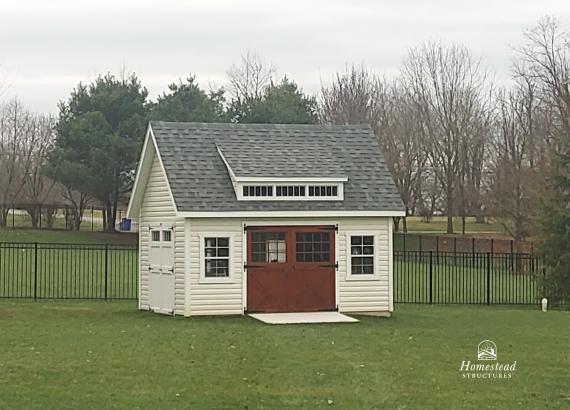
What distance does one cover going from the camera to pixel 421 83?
63.1m

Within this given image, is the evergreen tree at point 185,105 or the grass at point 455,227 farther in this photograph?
the grass at point 455,227

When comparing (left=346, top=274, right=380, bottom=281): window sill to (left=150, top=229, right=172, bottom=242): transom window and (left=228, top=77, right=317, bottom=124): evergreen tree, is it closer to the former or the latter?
(left=150, top=229, right=172, bottom=242): transom window

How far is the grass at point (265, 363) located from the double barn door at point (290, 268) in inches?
38.2

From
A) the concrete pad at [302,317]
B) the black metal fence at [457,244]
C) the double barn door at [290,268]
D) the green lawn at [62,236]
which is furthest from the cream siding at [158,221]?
the green lawn at [62,236]

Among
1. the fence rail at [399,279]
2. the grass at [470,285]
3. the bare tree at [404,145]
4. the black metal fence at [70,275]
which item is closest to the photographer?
the black metal fence at [70,275]

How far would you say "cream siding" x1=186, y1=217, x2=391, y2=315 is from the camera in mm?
21672

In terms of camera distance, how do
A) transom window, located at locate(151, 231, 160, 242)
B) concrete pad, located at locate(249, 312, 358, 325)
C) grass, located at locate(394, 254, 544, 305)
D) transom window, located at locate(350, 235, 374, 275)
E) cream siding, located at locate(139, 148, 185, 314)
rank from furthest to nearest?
grass, located at locate(394, 254, 544, 305) → transom window, located at locate(151, 231, 160, 242) → transom window, located at locate(350, 235, 374, 275) → cream siding, located at locate(139, 148, 185, 314) → concrete pad, located at locate(249, 312, 358, 325)

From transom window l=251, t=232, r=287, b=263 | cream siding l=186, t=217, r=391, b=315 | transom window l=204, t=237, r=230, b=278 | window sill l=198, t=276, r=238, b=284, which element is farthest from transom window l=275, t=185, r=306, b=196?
window sill l=198, t=276, r=238, b=284

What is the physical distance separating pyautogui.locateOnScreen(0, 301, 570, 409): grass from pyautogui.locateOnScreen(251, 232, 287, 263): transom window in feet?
4.85

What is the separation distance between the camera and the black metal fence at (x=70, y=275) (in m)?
30.1

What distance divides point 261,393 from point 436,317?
12155mm
